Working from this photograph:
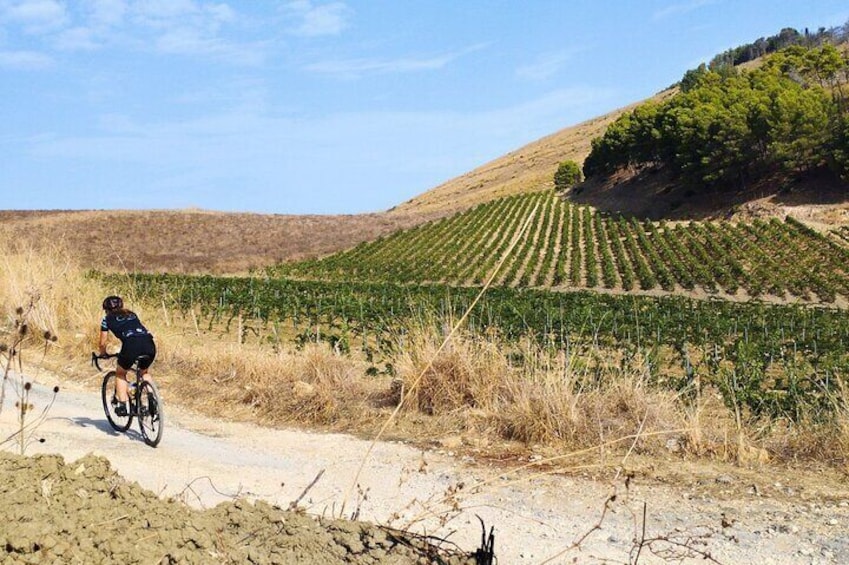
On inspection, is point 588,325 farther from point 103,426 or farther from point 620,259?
point 620,259

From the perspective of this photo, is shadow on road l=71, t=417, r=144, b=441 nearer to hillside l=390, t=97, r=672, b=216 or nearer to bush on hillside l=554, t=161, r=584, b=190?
bush on hillside l=554, t=161, r=584, b=190

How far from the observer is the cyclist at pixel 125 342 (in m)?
8.09

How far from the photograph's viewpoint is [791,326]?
23.2m

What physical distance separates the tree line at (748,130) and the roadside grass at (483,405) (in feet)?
173

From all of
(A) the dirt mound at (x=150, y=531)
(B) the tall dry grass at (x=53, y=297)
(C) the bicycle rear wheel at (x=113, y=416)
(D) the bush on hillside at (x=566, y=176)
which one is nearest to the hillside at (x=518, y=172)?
(D) the bush on hillside at (x=566, y=176)

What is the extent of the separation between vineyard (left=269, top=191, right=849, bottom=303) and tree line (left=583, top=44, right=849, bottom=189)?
7.88 m

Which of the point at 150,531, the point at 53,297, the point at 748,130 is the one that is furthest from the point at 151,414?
the point at 748,130

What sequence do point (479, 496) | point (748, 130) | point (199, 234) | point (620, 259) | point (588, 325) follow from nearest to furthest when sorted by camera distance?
point (479, 496), point (588, 325), point (620, 259), point (748, 130), point (199, 234)

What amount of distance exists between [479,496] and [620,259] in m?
42.6

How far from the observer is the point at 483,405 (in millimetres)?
8508

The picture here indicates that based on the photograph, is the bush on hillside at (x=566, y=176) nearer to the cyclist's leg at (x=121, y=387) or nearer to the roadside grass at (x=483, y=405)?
the roadside grass at (x=483, y=405)

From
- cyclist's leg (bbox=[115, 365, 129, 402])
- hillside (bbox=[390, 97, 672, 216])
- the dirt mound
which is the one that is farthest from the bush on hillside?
the dirt mound

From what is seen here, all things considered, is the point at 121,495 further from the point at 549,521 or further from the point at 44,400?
the point at 44,400

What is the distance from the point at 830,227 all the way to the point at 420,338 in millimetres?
48632
